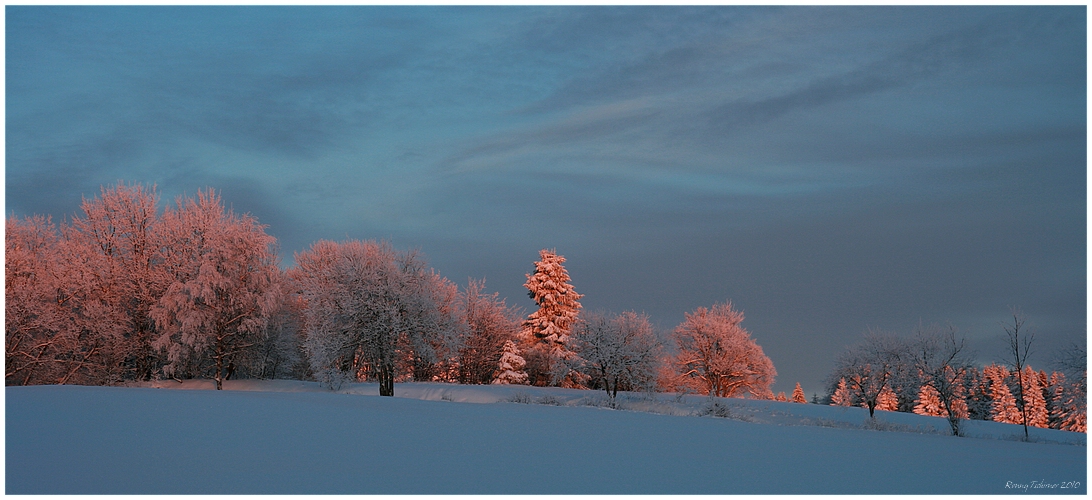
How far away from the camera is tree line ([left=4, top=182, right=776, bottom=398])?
102 ft

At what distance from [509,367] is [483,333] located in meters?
4.34

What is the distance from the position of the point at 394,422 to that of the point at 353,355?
22347mm

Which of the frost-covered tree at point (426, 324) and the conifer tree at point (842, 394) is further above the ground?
the frost-covered tree at point (426, 324)

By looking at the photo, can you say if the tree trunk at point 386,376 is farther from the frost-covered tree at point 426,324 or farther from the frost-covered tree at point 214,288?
the frost-covered tree at point 214,288

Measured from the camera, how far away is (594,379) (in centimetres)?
4425

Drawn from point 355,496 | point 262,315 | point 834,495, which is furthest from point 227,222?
point 834,495

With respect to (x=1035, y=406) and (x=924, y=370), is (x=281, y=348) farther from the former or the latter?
(x=1035, y=406)

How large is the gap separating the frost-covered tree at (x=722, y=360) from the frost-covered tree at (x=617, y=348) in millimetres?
9014

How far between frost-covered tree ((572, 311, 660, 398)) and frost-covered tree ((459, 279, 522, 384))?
10.3 meters

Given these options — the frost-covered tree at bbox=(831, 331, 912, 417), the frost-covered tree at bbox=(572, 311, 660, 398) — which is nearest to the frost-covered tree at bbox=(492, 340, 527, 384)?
the frost-covered tree at bbox=(572, 311, 660, 398)

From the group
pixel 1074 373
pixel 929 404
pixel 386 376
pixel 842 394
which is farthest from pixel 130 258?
pixel 929 404

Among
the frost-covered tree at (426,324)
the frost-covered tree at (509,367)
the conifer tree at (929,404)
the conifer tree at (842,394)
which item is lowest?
the conifer tree at (929,404)

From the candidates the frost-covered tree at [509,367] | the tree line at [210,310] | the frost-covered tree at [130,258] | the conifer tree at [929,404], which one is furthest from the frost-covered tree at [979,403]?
the frost-covered tree at [130,258]

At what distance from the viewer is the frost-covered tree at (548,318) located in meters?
47.9
